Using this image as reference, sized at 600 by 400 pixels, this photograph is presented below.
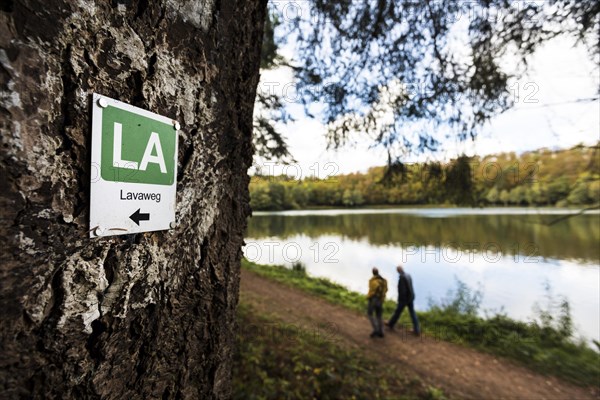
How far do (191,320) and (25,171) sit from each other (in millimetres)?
438

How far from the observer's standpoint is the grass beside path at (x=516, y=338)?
5293mm

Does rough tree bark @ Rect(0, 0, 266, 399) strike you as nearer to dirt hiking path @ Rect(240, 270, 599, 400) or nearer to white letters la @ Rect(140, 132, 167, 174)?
white letters la @ Rect(140, 132, 167, 174)

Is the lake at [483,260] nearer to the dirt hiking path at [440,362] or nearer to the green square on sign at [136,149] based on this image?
the dirt hiking path at [440,362]

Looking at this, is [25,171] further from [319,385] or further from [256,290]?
[256,290]

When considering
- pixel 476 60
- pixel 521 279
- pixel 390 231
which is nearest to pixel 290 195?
pixel 476 60

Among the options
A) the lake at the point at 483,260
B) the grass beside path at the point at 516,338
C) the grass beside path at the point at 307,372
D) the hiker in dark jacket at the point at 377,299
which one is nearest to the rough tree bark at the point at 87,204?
the grass beside path at the point at 307,372

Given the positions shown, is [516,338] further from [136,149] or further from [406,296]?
[136,149]

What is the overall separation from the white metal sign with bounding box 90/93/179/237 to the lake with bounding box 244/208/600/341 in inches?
145

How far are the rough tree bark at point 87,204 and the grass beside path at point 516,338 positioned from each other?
22.7 ft

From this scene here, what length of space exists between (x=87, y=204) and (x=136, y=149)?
12cm

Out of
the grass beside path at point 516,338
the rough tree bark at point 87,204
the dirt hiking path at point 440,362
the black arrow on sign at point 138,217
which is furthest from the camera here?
the grass beside path at point 516,338

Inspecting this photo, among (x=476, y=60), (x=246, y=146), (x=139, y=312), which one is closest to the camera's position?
(x=139, y=312)

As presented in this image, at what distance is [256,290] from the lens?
898cm

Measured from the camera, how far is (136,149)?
540 mm
